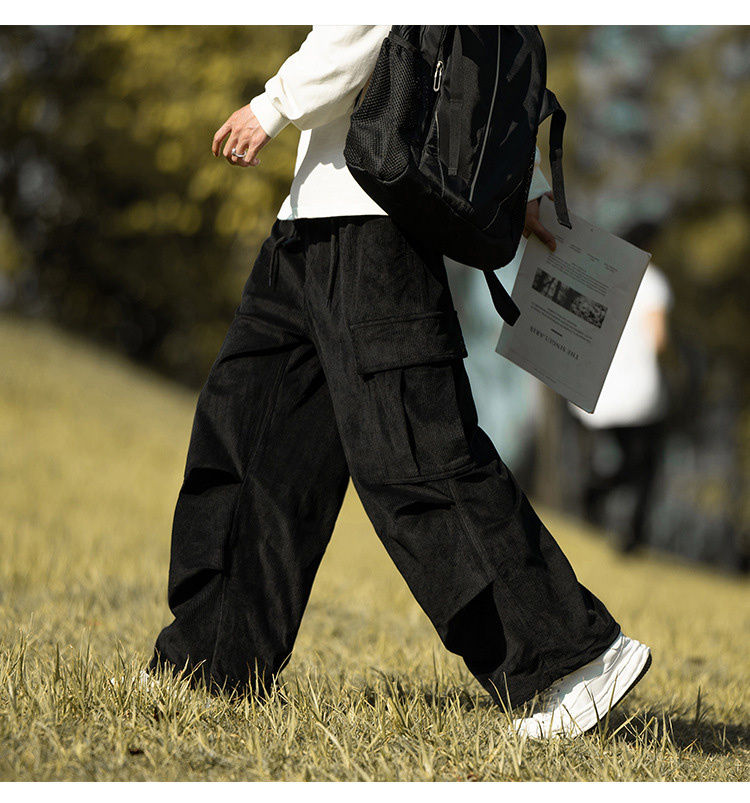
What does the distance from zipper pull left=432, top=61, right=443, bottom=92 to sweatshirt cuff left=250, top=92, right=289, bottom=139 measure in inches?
13.2

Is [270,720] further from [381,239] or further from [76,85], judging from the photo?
[76,85]

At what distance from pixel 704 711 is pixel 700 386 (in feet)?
45.5

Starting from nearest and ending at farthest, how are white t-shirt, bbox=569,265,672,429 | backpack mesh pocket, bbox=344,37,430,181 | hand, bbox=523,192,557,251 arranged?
backpack mesh pocket, bbox=344,37,430,181
hand, bbox=523,192,557,251
white t-shirt, bbox=569,265,672,429

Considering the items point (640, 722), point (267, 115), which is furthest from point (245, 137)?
point (640, 722)

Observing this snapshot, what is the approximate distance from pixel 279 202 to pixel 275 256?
9.93 m

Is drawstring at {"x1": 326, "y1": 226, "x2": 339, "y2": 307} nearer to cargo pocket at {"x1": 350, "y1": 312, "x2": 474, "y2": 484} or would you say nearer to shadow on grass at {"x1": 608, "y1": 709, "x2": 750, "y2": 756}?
cargo pocket at {"x1": 350, "y1": 312, "x2": 474, "y2": 484}

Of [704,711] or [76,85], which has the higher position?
[76,85]

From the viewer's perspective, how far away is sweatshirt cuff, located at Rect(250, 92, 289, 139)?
88.1 inches

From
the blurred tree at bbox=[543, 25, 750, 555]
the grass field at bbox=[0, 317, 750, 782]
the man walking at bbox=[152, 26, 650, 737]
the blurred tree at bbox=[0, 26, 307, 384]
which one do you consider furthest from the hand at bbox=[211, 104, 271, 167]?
the blurred tree at bbox=[543, 25, 750, 555]

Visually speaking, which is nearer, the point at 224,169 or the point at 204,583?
the point at 204,583

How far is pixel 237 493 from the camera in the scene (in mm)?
2465

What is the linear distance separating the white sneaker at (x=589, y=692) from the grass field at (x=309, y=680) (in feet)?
0.16

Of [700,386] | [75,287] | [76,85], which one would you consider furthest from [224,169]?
[700,386]

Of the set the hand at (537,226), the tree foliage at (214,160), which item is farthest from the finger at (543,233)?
the tree foliage at (214,160)
